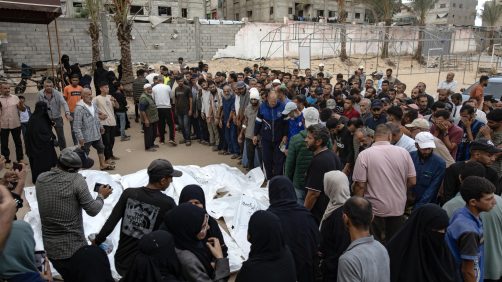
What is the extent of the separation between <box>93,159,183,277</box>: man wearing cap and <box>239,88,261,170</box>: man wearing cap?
4.37 m

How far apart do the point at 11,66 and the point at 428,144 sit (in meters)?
23.2

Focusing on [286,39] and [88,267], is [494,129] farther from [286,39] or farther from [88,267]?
[286,39]

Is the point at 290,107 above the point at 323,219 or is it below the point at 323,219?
above

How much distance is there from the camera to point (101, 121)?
8234mm

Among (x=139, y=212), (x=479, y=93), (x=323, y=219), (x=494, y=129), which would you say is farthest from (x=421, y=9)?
(x=139, y=212)

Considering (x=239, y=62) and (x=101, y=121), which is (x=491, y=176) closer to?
(x=101, y=121)

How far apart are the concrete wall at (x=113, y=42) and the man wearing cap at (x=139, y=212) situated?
22.3m

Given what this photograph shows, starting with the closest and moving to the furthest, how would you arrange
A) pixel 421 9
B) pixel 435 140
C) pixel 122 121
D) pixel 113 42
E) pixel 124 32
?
pixel 435 140
pixel 122 121
pixel 124 32
pixel 113 42
pixel 421 9

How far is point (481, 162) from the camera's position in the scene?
3.97 metres

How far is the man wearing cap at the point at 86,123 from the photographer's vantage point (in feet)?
23.6

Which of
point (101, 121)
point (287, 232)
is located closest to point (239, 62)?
point (101, 121)

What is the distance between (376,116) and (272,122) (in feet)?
5.90

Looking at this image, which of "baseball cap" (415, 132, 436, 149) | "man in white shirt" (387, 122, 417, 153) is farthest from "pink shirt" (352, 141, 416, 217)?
"man in white shirt" (387, 122, 417, 153)

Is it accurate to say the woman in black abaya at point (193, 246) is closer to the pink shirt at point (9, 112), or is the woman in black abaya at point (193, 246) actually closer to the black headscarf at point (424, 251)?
the black headscarf at point (424, 251)
